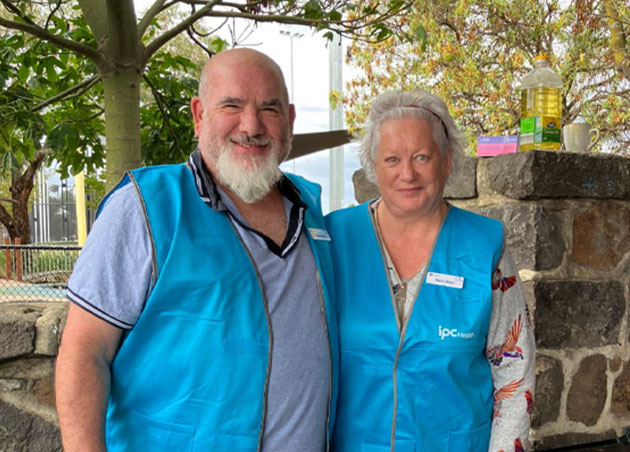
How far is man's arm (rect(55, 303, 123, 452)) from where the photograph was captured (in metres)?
1.25

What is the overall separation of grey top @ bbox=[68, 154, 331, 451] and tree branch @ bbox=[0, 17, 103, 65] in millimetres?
1490

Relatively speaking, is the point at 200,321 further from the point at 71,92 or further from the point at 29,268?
the point at 29,268

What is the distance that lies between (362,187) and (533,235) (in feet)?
3.10

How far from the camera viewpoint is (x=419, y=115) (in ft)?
5.42

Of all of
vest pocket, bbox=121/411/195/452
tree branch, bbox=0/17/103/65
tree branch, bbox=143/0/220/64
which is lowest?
vest pocket, bbox=121/411/195/452

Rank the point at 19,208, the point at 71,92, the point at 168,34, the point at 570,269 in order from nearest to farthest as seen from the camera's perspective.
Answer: the point at 570,269, the point at 168,34, the point at 71,92, the point at 19,208

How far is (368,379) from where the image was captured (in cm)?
157

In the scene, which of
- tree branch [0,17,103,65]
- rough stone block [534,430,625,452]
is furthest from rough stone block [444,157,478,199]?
tree branch [0,17,103,65]

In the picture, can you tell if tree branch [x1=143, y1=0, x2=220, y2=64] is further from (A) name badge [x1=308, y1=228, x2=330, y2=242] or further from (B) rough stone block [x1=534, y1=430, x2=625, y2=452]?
(B) rough stone block [x1=534, y1=430, x2=625, y2=452]

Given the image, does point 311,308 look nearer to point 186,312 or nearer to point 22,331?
point 186,312

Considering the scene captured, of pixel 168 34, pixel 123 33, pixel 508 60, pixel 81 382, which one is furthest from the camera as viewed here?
pixel 508 60

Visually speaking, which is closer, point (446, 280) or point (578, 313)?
point (446, 280)

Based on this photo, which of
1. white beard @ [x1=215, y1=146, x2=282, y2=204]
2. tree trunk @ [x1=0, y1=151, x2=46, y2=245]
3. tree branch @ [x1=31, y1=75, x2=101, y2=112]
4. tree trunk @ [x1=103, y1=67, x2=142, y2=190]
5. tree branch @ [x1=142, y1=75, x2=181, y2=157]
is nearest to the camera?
white beard @ [x1=215, y1=146, x2=282, y2=204]

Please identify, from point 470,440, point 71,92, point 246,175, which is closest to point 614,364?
point 470,440
